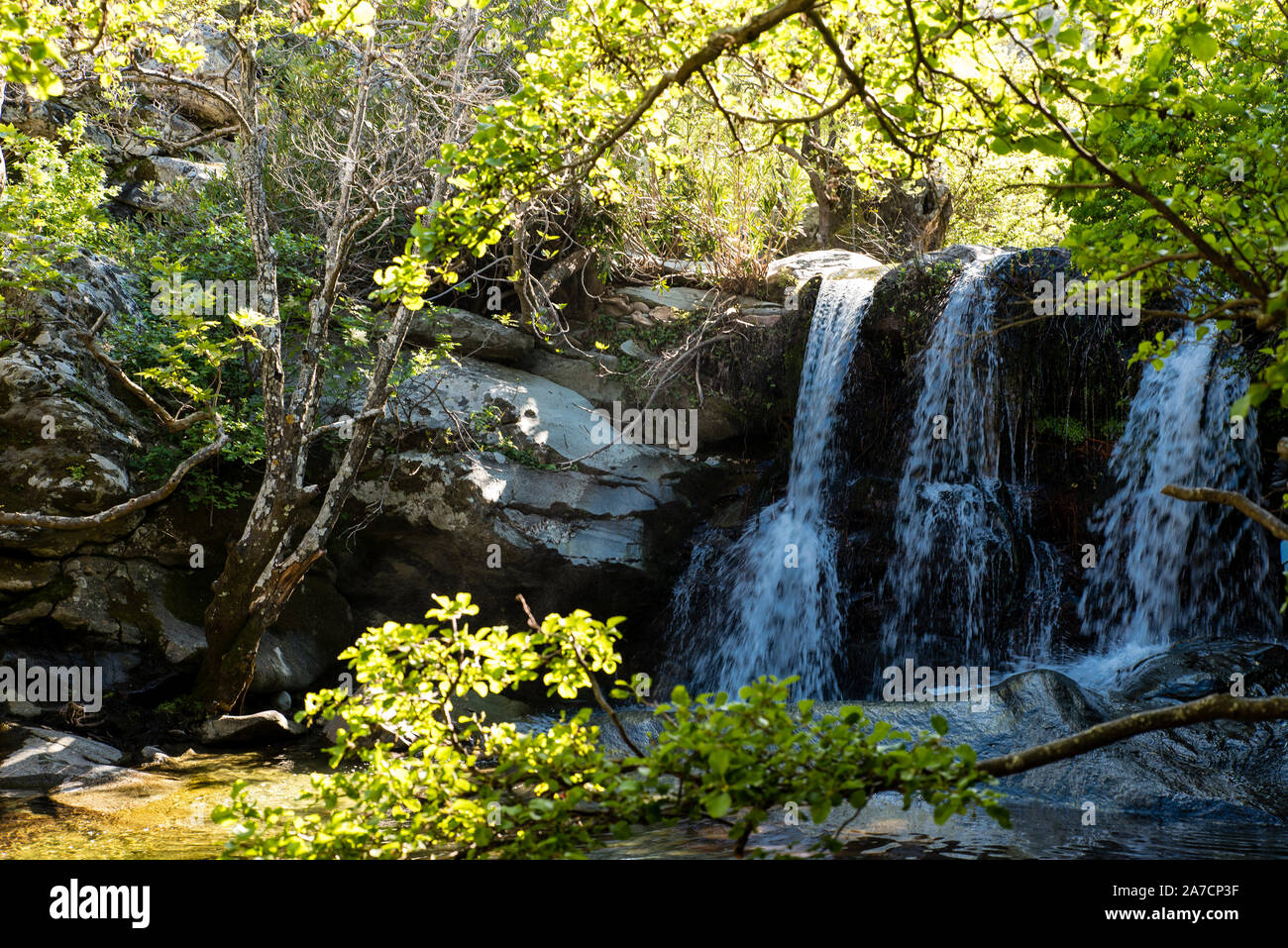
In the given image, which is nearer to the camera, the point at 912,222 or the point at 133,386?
the point at 133,386

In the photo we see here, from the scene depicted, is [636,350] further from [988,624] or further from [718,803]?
[718,803]

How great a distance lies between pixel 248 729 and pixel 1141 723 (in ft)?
26.9

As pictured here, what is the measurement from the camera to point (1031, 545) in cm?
998

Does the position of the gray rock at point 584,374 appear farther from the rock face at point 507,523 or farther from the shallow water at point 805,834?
the shallow water at point 805,834

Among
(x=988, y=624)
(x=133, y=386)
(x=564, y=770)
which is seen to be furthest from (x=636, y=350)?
(x=564, y=770)

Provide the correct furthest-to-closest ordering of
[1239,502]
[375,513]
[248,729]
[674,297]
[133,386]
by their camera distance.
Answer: [674,297] → [375,513] → [248,729] → [133,386] → [1239,502]

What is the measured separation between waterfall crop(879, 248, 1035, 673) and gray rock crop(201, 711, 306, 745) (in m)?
6.52

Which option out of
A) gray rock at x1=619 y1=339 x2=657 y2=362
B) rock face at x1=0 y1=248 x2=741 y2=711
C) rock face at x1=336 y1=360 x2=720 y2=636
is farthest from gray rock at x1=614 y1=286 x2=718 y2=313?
rock face at x1=336 y1=360 x2=720 y2=636

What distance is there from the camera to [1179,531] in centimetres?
911

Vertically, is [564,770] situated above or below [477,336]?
below

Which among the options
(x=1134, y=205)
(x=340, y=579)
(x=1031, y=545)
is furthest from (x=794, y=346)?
(x=340, y=579)

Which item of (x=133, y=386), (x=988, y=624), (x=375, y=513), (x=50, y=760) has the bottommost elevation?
(x=50, y=760)

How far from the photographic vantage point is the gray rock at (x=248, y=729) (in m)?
8.26

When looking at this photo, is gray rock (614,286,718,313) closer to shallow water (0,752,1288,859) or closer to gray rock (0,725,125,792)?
shallow water (0,752,1288,859)
